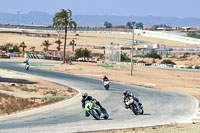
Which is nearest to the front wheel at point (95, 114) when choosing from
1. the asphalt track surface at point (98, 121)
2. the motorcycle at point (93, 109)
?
the motorcycle at point (93, 109)

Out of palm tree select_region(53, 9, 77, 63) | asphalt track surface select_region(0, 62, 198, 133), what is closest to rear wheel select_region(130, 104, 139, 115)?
asphalt track surface select_region(0, 62, 198, 133)

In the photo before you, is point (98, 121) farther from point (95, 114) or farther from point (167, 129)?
point (167, 129)

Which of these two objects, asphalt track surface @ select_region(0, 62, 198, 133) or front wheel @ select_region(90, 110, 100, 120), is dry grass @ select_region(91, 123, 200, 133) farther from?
front wheel @ select_region(90, 110, 100, 120)

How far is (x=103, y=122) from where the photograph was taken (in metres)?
26.0

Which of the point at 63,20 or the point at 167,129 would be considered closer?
the point at 167,129

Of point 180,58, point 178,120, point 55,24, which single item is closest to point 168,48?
point 180,58

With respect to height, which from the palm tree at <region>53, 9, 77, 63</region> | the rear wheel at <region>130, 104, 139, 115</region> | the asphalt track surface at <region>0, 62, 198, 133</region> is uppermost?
the palm tree at <region>53, 9, 77, 63</region>

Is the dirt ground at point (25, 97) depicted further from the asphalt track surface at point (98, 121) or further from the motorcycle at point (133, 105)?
the motorcycle at point (133, 105)

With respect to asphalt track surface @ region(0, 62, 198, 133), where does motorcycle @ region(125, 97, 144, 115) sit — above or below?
above

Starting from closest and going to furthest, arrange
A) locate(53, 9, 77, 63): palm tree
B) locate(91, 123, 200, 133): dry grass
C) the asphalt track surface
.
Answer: locate(91, 123, 200, 133): dry grass
the asphalt track surface
locate(53, 9, 77, 63): palm tree

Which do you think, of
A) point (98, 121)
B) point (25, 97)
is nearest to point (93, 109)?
point (98, 121)

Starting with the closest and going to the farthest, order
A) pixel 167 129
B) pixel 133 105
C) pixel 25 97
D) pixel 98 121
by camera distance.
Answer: pixel 167 129 < pixel 98 121 < pixel 133 105 < pixel 25 97

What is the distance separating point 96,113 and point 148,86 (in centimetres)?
2735

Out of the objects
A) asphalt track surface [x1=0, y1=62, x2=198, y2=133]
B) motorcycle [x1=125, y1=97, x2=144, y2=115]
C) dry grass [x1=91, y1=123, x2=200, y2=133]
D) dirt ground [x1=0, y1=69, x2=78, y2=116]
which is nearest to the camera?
dry grass [x1=91, y1=123, x2=200, y2=133]
